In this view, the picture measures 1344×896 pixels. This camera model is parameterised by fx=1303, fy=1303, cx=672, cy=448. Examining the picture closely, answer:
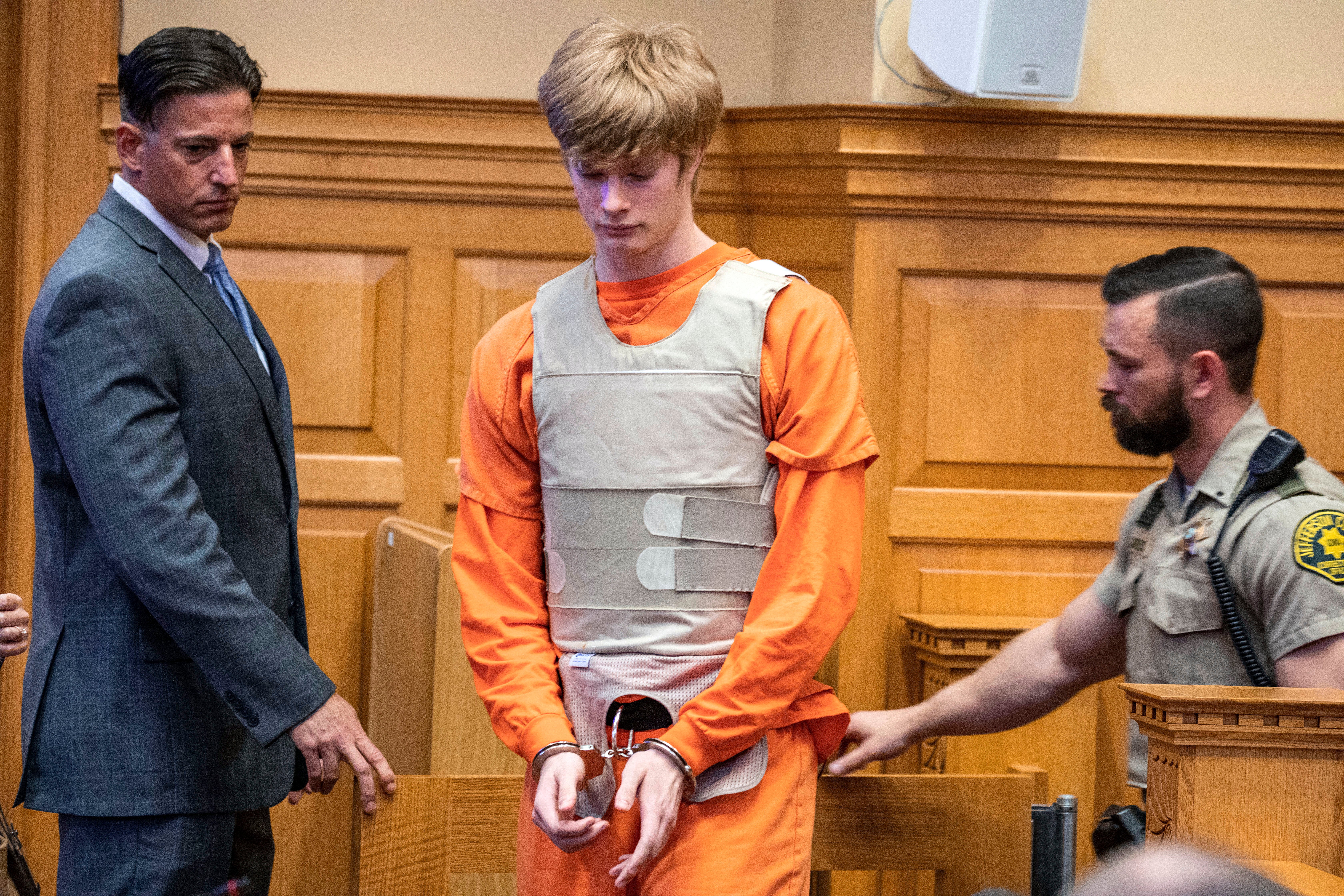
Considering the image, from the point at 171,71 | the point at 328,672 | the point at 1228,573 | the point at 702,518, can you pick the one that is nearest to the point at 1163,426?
the point at 1228,573

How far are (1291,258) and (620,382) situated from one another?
215 cm

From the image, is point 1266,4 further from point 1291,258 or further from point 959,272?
point 959,272

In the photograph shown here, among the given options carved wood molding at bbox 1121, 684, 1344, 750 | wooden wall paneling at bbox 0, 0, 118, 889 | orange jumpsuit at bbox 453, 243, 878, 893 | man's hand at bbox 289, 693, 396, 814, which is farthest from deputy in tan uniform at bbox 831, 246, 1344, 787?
wooden wall paneling at bbox 0, 0, 118, 889

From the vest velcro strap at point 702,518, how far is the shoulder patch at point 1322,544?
78 centimetres

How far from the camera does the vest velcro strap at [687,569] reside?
1521 mm

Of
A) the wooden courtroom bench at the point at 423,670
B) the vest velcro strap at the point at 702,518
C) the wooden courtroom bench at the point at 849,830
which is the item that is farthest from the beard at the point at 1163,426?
the wooden courtroom bench at the point at 423,670

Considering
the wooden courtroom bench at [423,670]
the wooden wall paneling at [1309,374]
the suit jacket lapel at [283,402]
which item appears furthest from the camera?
the wooden wall paneling at [1309,374]

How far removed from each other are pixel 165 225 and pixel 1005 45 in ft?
5.75

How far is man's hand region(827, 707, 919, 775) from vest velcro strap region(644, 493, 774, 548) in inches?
20.5

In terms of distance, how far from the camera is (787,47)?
10.8 feet

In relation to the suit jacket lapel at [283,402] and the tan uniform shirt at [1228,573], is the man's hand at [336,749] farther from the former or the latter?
the tan uniform shirt at [1228,573]

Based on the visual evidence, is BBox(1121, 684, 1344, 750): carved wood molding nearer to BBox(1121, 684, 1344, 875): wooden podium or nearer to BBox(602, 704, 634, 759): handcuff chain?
BBox(1121, 684, 1344, 875): wooden podium

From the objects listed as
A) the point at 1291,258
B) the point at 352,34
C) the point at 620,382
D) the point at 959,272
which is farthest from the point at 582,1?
the point at 620,382

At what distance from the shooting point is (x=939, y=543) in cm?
301
